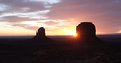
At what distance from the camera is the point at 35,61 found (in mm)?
82562

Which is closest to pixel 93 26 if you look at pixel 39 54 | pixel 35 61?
pixel 39 54

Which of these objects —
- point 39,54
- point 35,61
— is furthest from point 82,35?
point 35,61

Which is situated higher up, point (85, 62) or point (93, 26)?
point (93, 26)

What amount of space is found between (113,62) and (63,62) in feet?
43.0

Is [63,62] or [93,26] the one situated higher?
[93,26]

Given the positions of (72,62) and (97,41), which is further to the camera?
(97,41)

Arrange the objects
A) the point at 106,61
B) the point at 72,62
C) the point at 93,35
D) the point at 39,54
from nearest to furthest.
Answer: the point at 106,61
the point at 72,62
the point at 39,54
the point at 93,35

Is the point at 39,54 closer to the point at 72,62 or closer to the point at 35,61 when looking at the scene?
the point at 35,61

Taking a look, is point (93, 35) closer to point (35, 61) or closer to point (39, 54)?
point (39, 54)

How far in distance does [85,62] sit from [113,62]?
684 cm

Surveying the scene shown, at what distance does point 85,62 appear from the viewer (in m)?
75.0

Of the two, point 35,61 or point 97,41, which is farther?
point 97,41

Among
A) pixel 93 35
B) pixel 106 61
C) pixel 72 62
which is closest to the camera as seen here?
pixel 106 61

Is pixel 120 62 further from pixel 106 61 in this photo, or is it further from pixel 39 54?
pixel 39 54
